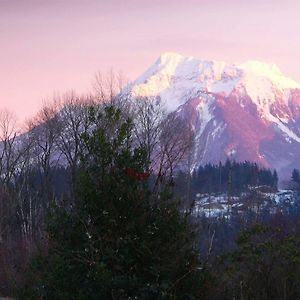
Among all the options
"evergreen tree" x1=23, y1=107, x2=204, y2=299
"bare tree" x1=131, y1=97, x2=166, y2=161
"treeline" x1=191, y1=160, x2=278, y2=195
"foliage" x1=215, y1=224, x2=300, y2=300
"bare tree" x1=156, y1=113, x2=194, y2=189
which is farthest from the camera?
"treeline" x1=191, y1=160, x2=278, y2=195

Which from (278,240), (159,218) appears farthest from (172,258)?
(278,240)

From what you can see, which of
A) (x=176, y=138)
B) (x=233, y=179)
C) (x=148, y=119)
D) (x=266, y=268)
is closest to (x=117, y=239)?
(x=266, y=268)

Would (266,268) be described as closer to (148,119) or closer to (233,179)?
(148,119)

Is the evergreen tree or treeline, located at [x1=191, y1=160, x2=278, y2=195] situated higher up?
treeline, located at [x1=191, y1=160, x2=278, y2=195]

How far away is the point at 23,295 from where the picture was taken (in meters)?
9.23

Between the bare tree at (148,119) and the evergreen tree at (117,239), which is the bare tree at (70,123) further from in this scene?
the evergreen tree at (117,239)

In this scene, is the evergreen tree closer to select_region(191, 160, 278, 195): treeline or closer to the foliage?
the foliage

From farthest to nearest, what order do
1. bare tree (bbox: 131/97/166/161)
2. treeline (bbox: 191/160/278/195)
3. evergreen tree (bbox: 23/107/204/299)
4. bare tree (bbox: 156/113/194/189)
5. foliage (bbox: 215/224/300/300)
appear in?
treeline (bbox: 191/160/278/195) → bare tree (bbox: 131/97/166/161) → bare tree (bbox: 156/113/194/189) → foliage (bbox: 215/224/300/300) → evergreen tree (bbox: 23/107/204/299)

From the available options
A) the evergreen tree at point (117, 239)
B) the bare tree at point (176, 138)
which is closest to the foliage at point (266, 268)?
the evergreen tree at point (117, 239)

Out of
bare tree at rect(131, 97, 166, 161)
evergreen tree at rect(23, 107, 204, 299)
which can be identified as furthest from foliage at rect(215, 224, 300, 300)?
bare tree at rect(131, 97, 166, 161)

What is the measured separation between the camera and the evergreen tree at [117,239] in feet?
26.9

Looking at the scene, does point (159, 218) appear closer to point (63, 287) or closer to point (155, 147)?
point (63, 287)

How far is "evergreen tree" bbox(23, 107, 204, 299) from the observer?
8.20 metres

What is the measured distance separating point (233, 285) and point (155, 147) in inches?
1034
